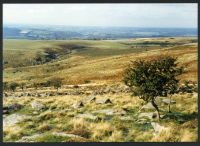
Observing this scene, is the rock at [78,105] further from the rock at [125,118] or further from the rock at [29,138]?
the rock at [29,138]

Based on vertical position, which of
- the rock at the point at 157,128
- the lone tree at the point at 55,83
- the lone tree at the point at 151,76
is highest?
the lone tree at the point at 151,76

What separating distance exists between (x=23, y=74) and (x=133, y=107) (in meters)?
62.6

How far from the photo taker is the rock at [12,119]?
73.0 feet

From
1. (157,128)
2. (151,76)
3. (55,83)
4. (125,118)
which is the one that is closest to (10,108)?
(125,118)

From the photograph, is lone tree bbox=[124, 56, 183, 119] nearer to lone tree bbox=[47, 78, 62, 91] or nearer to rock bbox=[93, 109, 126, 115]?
rock bbox=[93, 109, 126, 115]

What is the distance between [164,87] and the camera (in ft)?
74.0

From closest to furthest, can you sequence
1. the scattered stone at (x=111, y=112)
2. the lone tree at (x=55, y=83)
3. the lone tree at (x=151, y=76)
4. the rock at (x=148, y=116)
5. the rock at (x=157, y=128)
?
the rock at (x=157, y=128) < the lone tree at (x=151, y=76) < the rock at (x=148, y=116) < the scattered stone at (x=111, y=112) < the lone tree at (x=55, y=83)

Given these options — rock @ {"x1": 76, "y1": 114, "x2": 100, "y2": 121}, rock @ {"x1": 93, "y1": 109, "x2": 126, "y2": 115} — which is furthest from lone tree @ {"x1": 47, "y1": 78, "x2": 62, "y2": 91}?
rock @ {"x1": 76, "y1": 114, "x2": 100, "y2": 121}

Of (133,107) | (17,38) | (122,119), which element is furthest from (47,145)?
(17,38)

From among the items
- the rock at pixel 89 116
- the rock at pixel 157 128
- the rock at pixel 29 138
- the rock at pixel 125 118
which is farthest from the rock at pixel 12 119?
the rock at pixel 157 128

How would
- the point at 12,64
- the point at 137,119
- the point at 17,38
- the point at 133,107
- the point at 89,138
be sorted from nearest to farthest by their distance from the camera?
1. the point at 89,138
2. the point at 137,119
3. the point at 133,107
4. the point at 12,64
5. the point at 17,38

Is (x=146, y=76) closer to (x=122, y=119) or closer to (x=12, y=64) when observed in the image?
(x=122, y=119)

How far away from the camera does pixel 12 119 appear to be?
915 inches

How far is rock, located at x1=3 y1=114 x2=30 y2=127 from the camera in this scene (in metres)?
22.2
